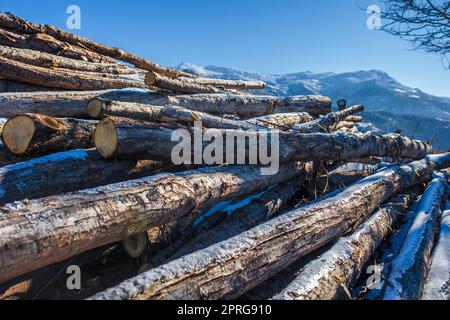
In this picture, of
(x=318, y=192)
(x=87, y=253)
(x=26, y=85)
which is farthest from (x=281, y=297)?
(x=26, y=85)

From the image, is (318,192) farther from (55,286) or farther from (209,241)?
(55,286)

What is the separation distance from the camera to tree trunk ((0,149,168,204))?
336cm

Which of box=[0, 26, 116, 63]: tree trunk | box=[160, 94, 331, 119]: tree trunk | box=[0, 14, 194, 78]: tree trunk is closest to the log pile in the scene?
box=[160, 94, 331, 119]: tree trunk

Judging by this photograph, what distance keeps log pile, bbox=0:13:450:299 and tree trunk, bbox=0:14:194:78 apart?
1950mm

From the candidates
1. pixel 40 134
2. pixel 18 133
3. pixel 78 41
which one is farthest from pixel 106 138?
pixel 78 41

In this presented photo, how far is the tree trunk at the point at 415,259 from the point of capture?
115 inches

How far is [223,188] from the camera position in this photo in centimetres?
397

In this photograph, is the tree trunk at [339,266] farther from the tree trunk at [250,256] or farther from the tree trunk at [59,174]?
the tree trunk at [59,174]

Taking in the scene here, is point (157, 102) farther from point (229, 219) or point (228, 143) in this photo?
point (229, 219)

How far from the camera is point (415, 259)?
3.44 m

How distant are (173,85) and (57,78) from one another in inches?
86.0

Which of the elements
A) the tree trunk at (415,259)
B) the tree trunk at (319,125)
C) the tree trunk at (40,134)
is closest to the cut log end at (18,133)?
the tree trunk at (40,134)

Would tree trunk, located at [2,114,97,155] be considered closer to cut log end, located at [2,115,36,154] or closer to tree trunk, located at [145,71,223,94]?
cut log end, located at [2,115,36,154]

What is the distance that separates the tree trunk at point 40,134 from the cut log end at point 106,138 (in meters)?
0.50
